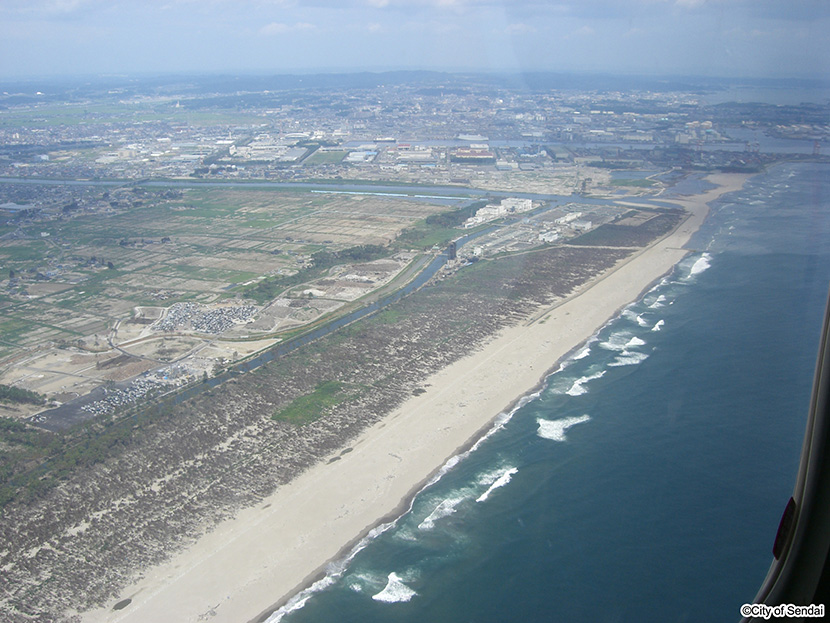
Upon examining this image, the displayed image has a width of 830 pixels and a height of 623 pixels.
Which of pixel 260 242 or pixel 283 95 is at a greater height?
pixel 283 95

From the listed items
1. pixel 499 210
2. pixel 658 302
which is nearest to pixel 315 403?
pixel 658 302

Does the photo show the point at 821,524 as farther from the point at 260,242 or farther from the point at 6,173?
the point at 6,173

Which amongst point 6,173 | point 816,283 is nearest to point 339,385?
point 816,283

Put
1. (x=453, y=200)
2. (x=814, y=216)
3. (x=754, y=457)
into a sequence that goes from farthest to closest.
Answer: (x=453, y=200), (x=814, y=216), (x=754, y=457)

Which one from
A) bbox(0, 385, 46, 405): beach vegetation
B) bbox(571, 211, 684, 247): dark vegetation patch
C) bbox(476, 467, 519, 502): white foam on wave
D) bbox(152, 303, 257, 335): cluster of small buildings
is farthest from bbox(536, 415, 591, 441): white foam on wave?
bbox(571, 211, 684, 247): dark vegetation patch

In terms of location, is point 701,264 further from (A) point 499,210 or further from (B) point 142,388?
(B) point 142,388

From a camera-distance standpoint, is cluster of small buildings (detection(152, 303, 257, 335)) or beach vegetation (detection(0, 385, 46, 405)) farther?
cluster of small buildings (detection(152, 303, 257, 335))

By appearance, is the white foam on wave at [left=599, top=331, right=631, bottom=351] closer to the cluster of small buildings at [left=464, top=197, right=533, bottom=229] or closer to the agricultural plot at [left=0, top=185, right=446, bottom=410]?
the agricultural plot at [left=0, top=185, right=446, bottom=410]
